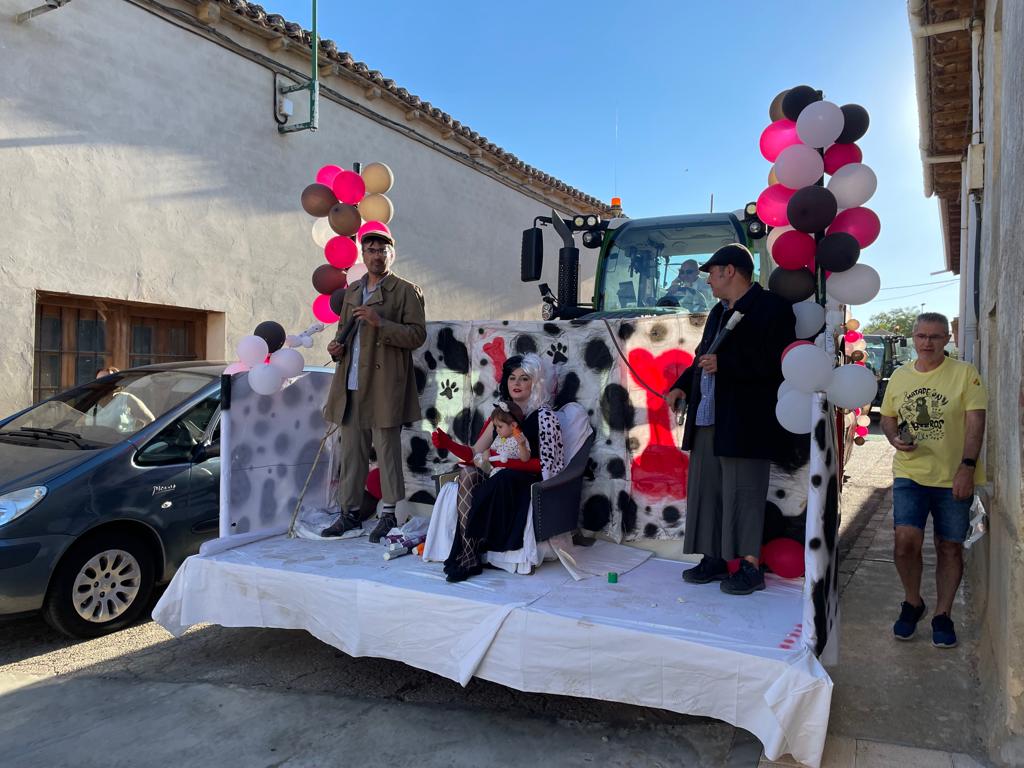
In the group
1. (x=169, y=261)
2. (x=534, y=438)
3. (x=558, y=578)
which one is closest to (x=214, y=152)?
(x=169, y=261)

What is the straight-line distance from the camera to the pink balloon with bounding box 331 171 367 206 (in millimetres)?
5543

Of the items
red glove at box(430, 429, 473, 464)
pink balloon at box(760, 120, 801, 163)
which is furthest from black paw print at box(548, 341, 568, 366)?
pink balloon at box(760, 120, 801, 163)

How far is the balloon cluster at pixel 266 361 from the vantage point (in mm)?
4695

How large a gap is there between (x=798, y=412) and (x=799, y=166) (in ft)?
4.18

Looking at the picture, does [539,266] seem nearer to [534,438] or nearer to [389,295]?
[389,295]

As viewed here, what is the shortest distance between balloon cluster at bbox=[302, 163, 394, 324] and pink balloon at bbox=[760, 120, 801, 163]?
2671mm

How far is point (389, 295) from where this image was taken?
15.9 feet

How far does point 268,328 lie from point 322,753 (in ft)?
8.92

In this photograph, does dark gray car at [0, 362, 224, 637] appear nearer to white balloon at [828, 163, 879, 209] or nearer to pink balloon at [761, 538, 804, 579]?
pink balloon at [761, 538, 804, 579]

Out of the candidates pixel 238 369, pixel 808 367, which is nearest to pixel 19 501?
pixel 238 369

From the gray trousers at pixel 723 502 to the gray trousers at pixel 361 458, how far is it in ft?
6.21

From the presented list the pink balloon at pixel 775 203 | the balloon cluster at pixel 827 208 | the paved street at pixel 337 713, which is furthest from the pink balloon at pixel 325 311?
the balloon cluster at pixel 827 208

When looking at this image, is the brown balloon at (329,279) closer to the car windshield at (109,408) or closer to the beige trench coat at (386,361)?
the beige trench coat at (386,361)

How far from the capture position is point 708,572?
3885 millimetres
